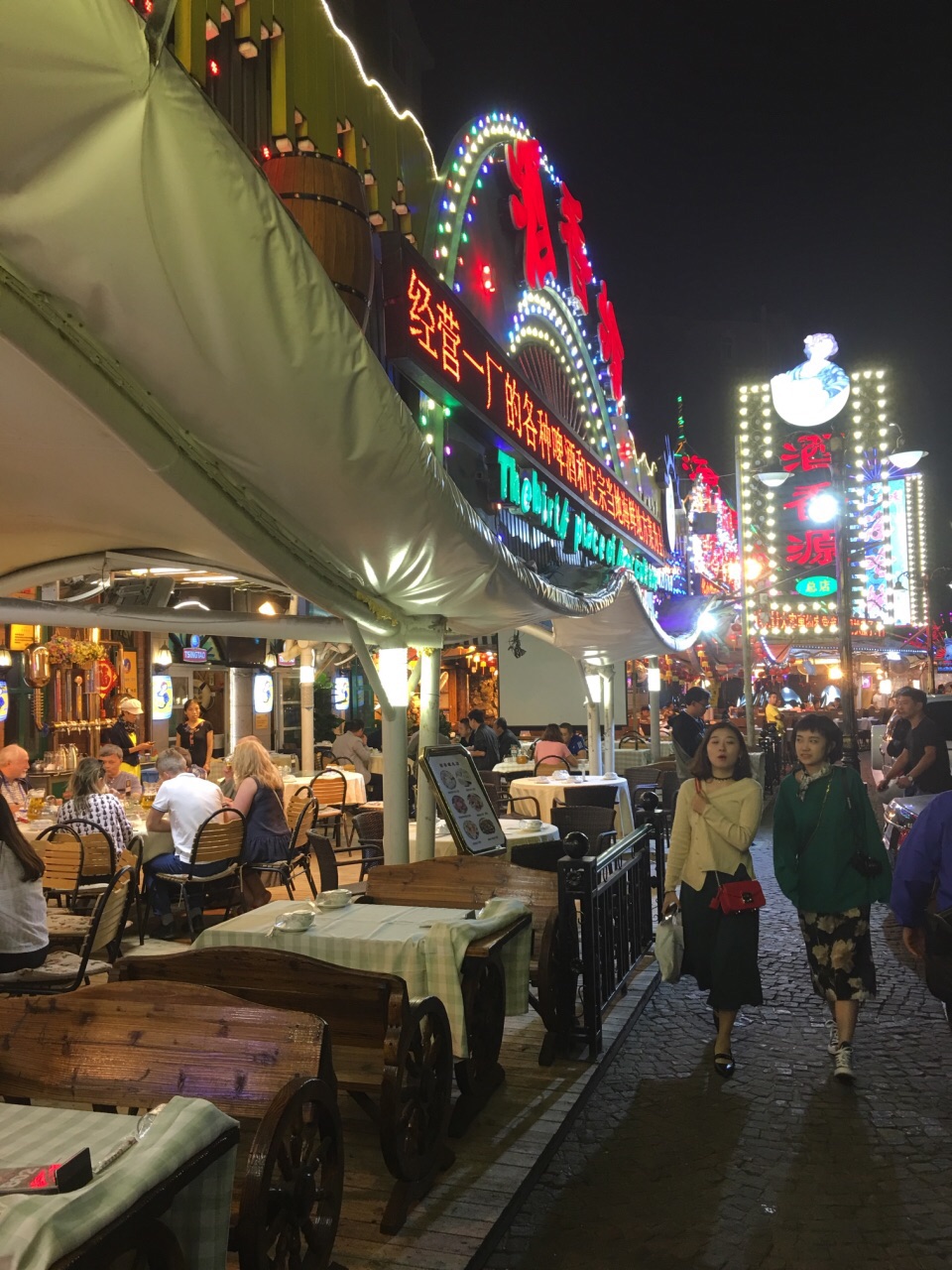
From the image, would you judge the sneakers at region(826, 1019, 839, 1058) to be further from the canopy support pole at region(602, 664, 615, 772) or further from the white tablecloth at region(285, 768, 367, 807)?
the canopy support pole at region(602, 664, 615, 772)

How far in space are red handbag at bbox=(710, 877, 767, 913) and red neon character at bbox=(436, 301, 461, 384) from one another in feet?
15.0

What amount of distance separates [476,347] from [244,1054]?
22.2 ft

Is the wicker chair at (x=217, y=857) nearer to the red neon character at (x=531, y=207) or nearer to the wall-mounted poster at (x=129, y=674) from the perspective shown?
the red neon character at (x=531, y=207)

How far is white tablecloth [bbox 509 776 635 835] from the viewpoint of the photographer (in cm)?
1196

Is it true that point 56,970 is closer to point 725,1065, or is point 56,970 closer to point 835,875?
point 725,1065

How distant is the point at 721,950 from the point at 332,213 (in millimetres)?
4544

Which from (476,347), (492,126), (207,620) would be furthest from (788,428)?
(207,620)

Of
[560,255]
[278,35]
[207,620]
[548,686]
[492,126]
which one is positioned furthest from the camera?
[548,686]

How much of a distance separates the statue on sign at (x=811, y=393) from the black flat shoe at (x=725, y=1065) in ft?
76.7

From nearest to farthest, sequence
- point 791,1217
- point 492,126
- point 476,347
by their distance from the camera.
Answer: point 791,1217, point 476,347, point 492,126

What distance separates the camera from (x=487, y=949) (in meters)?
4.35

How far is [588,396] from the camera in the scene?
15.7 meters

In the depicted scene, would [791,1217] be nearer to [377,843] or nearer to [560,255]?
[377,843]

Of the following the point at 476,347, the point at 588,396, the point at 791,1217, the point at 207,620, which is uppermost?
the point at 588,396
